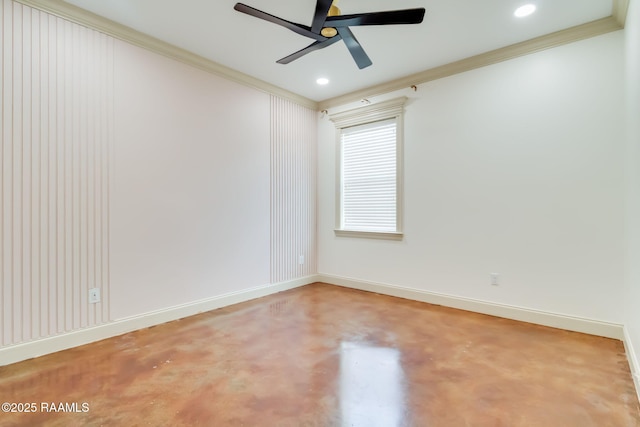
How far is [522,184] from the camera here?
3.21 m

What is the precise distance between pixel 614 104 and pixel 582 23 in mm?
804

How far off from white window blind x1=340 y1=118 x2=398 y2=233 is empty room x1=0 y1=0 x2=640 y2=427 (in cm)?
5

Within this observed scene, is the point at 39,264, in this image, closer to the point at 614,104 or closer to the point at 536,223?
the point at 536,223

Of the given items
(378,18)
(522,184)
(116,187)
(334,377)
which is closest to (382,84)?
(378,18)

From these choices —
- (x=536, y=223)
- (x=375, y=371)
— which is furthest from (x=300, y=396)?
(x=536, y=223)

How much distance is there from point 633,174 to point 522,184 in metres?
0.99

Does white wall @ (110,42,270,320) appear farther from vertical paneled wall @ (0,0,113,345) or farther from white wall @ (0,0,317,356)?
vertical paneled wall @ (0,0,113,345)

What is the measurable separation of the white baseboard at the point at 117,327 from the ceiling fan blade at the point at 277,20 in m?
2.87

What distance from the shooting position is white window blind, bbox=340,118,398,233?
4.27 meters

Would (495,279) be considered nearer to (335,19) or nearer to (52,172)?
(335,19)

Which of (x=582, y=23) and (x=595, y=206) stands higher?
(x=582, y=23)

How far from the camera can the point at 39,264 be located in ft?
8.09

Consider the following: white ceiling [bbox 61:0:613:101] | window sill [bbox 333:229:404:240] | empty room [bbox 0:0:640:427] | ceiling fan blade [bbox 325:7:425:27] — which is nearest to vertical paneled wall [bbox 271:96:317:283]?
empty room [bbox 0:0:640:427]

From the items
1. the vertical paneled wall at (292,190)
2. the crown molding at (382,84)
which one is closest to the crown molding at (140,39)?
the crown molding at (382,84)
